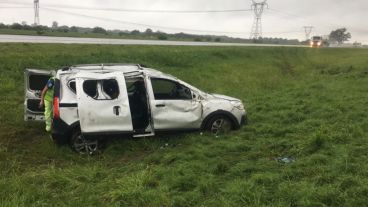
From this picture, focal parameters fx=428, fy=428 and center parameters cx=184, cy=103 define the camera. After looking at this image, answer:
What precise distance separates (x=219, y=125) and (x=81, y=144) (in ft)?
10.8

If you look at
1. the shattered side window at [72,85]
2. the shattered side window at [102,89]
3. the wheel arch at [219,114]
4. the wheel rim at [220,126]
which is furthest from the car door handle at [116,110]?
→ the wheel rim at [220,126]

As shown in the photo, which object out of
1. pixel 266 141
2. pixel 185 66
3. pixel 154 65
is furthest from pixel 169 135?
pixel 185 66

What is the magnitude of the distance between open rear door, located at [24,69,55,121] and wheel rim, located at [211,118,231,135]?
4018 mm

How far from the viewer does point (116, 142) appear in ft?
30.7

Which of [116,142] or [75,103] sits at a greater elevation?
[75,103]

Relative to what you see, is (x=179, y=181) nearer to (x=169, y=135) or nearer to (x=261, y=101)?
(x=169, y=135)

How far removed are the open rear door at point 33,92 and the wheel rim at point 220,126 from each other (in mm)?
4018

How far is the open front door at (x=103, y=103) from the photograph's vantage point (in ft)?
28.6

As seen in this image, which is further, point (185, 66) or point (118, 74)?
point (185, 66)

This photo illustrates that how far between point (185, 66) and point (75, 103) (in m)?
16.8

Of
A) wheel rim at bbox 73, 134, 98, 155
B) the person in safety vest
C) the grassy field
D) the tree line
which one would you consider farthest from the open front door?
the tree line

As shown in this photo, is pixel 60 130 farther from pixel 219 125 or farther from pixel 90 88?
pixel 219 125

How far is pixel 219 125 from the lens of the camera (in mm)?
10266

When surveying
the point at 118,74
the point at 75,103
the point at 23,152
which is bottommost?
the point at 23,152
